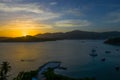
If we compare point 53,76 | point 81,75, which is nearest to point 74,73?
point 81,75

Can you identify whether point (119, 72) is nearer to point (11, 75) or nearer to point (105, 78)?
point (105, 78)

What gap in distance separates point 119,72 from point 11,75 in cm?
2441

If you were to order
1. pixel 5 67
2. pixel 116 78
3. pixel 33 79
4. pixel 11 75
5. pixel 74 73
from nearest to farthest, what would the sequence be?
pixel 5 67 < pixel 33 79 < pixel 116 78 < pixel 11 75 < pixel 74 73

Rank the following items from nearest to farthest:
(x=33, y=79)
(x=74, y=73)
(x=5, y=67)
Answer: (x=5, y=67) < (x=33, y=79) < (x=74, y=73)

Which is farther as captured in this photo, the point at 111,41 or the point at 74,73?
the point at 111,41

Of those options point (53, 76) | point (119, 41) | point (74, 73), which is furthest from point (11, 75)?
point (119, 41)

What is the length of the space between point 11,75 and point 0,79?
86.9ft

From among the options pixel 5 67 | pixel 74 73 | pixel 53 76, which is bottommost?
pixel 74 73

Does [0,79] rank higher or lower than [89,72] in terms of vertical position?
higher

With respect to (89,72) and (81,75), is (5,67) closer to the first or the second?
(81,75)

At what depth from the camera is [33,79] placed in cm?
3209

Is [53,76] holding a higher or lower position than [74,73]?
higher

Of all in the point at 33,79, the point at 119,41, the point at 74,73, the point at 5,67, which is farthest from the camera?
the point at 119,41

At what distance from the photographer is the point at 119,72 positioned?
54625 mm
